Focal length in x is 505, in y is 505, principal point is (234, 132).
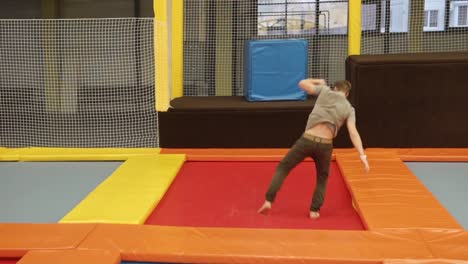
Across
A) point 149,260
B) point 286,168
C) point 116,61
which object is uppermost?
point 116,61

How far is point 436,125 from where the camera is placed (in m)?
5.34

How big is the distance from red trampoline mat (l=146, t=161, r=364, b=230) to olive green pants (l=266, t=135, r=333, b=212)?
17 cm

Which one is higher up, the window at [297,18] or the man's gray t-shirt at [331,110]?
the window at [297,18]

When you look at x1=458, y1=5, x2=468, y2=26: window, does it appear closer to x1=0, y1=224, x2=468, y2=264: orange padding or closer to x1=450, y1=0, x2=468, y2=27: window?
x1=450, y1=0, x2=468, y2=27: window

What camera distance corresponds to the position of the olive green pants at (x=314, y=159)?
324 cm

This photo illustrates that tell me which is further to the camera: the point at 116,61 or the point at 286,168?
the point at 116,61

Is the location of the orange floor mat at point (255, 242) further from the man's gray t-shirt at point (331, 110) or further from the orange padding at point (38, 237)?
the man's gray t-shirt at point (331, 110)

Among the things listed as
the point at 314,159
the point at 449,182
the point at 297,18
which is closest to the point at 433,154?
the point at 449,182

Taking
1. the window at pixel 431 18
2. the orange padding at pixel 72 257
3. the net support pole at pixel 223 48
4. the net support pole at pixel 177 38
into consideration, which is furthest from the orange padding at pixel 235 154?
the window at pixel 431 18

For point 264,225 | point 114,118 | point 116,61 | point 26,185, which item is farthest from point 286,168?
point 116,61

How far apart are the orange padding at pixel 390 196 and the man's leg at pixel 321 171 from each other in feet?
0.94

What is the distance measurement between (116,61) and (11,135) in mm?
1948

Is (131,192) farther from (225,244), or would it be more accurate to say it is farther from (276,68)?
(276,68)

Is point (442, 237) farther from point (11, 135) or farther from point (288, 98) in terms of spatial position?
point (11, 135)
